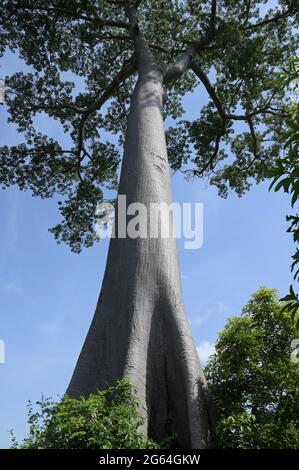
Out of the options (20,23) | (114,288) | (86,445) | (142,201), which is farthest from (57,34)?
(86,445)

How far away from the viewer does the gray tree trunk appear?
3920 millimetres

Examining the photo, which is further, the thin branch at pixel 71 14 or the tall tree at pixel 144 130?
the thin branch at pixel 71 14

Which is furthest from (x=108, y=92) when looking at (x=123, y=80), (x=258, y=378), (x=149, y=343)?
(x=258, y=378)

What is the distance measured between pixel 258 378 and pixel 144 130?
3438mm

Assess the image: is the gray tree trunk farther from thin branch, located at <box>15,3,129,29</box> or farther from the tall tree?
thin branch, located at <box>15,3,129,29</box>

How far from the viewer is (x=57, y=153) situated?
11500mm

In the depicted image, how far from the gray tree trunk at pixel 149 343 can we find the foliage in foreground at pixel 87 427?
54cm

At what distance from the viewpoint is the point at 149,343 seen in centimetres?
421

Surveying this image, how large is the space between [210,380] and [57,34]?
28.5 ft

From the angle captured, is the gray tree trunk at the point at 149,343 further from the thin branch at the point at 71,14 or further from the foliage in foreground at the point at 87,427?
the thin branch at the point at 71,14

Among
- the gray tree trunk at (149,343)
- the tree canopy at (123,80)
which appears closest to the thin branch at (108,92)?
the tree canopy at (123,80)

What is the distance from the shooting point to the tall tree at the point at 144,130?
4137mm

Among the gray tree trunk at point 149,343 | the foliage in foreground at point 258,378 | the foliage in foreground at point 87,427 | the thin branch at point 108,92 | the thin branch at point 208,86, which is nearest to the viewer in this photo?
the foliage in foreground at point 87,427

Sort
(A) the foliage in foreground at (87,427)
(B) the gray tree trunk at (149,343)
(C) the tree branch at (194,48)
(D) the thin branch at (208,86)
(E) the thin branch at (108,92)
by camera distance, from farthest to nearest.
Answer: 1. (D) the thin branch at (208,86)
2. (E) the thin branch at (108,92)
3. (C) the tree branch at (194,48)
4. (B) the gray tree trunk at (149,343)
5. (A) the foliage in foreground at (87,427)
